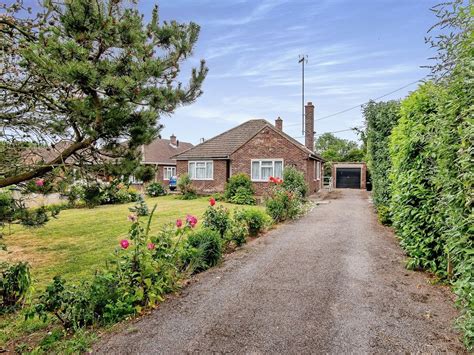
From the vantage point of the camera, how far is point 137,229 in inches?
171

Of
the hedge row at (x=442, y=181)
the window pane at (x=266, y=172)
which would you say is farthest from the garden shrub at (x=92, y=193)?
the window pane at (x=266, y=172)


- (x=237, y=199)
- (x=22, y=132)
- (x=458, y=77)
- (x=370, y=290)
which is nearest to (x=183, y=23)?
(x=22, y=132)

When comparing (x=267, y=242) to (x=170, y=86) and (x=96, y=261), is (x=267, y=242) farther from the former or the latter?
(x=170, y=86)

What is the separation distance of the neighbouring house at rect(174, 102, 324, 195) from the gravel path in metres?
13.9

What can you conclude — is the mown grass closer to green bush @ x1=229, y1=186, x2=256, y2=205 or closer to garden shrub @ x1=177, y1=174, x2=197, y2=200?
green bush @ x1=229, y1=186, x2=256, y2=205

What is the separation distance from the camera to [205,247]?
19.3 ft

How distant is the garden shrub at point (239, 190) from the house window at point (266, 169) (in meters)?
1.07

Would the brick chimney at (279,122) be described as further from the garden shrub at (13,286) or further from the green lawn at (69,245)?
the garden shrub at (13,286)

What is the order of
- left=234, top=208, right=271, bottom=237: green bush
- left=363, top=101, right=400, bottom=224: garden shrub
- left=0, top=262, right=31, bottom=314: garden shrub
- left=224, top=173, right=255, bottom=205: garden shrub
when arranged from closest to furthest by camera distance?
left=0, top=262, right=31, bottom=314: garden shrub → left=234, top=208, right=271, bottom=237: green bush → left=363, top=101, right=400, bottom=224: garden shrub → left=224, top=173, right=255, bottom=205: garden shrub

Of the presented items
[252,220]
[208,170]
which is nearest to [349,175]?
[208,170]

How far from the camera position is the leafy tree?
3650 millimetres

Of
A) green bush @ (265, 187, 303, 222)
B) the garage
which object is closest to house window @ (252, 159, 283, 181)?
green bush @ (265, 187, 303, 222)

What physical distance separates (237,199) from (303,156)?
5.34 meters

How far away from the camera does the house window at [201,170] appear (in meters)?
23.3
